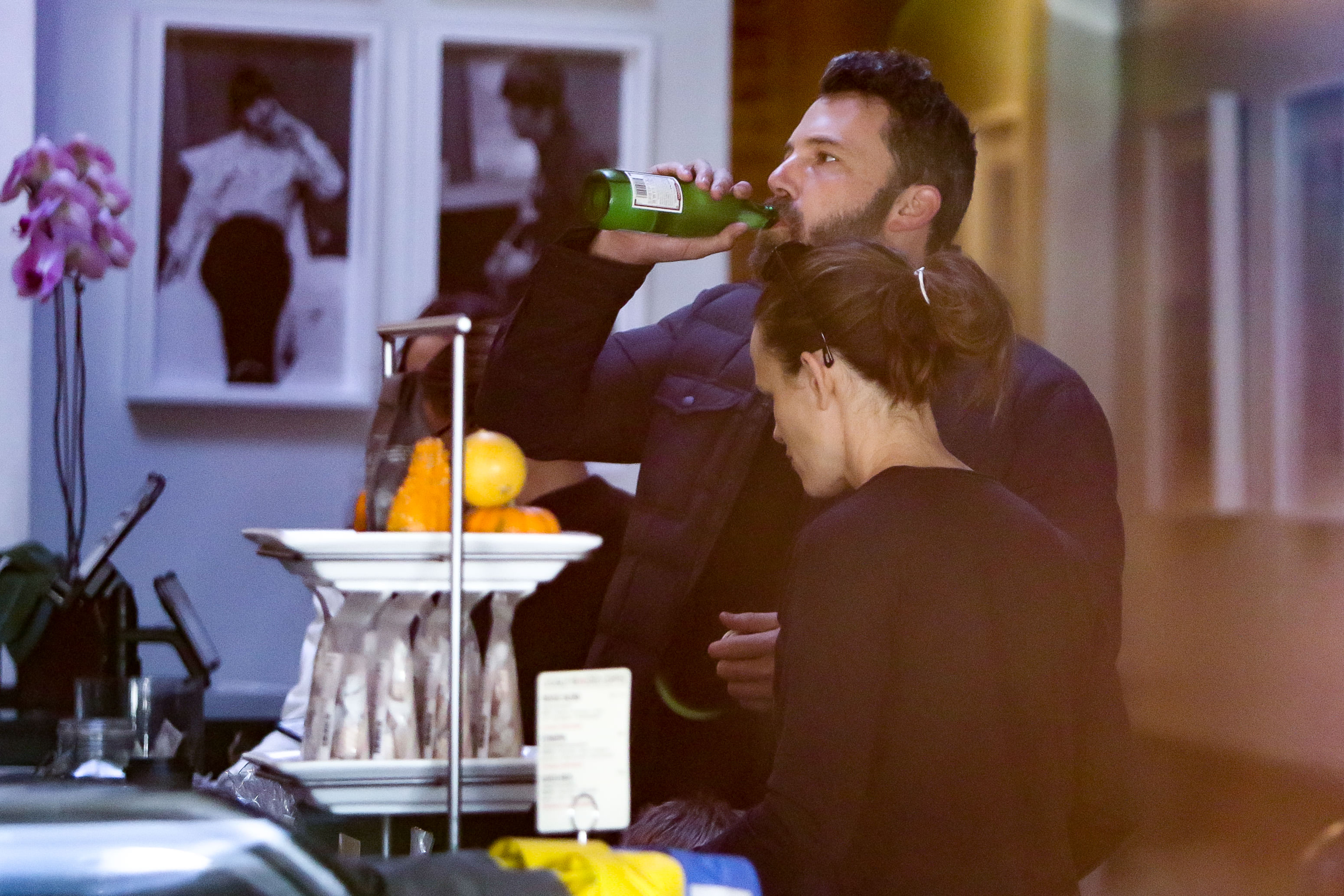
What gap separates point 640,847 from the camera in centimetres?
109

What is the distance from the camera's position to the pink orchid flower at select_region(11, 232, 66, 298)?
2480 mm

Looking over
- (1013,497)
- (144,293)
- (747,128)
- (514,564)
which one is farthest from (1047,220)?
(514,564)

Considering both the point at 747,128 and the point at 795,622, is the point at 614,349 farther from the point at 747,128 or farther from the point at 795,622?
the point at 747,128

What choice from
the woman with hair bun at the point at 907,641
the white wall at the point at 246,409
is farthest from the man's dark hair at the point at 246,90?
the woman with hair bun at the point at 907,641

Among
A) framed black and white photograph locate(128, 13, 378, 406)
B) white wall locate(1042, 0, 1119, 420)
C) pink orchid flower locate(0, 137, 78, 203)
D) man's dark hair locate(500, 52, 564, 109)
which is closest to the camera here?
pink orchid flower locate(0, 137, 78, 203)

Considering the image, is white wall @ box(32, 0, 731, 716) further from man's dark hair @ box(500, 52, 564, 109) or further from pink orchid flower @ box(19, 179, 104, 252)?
pink orchid flower @ box(19, 179, 104, 252)

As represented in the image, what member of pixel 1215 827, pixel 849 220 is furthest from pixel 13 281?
pixel 1215 827

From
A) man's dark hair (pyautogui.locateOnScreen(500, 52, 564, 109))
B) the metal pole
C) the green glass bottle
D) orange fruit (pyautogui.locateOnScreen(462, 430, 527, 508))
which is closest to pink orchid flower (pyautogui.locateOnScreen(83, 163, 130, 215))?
man's dark hair (pyautogui.locateOnScreen(500, 52, 564, 109))

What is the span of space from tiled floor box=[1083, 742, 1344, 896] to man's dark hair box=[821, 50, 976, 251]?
60.2 inches

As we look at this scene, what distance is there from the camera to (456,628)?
101 cm

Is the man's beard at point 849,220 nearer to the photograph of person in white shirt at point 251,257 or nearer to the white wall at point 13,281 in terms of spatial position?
the photograph of person in white shirt at point 251,257

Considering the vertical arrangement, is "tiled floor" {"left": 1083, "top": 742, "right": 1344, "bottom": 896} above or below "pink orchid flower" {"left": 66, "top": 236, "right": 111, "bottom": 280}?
below

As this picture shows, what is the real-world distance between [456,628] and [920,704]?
353mm

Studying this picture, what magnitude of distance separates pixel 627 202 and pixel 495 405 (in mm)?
381
